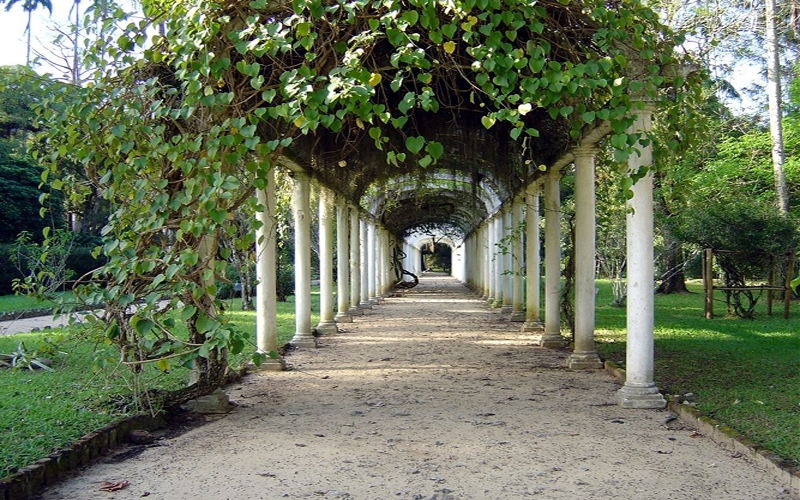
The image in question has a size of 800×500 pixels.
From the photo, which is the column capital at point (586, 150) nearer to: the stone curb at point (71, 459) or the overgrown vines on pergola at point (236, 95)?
the overgrown vines on pergola at point (236, 95)

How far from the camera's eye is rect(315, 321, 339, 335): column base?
40.5 ft

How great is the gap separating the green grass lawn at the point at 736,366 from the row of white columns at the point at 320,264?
12.5 ft

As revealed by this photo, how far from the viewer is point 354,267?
17000mm

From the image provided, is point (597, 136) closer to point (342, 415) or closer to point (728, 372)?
point (728, 372)

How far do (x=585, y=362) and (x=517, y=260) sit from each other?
5773 millimetres

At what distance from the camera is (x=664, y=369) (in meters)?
7.98

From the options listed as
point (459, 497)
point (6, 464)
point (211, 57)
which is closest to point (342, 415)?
point (459, 497)

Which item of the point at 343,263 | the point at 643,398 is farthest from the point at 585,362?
the point at 343,263

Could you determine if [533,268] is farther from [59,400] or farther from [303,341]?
[59,400]

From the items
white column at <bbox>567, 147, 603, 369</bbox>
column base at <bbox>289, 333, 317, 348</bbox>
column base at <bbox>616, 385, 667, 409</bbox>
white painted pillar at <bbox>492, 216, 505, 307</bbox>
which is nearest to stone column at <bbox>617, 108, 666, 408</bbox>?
column base at <bbox>616, 385, 667, 409</bbox>

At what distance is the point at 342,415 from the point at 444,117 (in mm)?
4155

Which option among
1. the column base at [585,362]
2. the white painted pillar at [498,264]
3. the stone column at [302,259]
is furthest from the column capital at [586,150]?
the white painted pillar at [498,264]

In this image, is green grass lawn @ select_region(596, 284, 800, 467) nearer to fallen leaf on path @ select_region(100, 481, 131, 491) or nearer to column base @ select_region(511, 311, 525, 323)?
column base @ select_region(511, 311, 525, 323)

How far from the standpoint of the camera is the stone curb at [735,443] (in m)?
3.97
